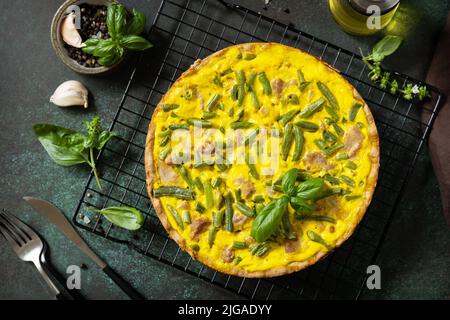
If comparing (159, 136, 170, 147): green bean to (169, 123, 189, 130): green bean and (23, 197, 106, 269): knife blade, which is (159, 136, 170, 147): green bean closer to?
(169, 123, 189, 130): green bean

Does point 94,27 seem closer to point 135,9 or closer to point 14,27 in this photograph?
point 135,9

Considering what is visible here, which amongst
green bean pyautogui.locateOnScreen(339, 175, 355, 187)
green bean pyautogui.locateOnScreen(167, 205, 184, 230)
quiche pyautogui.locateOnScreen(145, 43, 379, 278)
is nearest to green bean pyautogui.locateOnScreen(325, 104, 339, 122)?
quiche pyautogui.locateOnScreen(145, 43, 379, 278)

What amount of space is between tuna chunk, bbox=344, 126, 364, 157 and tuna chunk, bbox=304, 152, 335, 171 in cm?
18

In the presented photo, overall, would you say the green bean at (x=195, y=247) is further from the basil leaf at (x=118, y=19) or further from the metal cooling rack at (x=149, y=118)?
the basil leaf at (x=118, y=19)

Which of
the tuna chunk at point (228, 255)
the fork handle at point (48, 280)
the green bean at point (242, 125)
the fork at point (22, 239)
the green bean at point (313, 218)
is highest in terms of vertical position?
the green bean at point (242, 125)

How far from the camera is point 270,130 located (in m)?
4.52

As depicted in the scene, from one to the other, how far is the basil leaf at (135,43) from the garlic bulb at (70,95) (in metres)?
0.67

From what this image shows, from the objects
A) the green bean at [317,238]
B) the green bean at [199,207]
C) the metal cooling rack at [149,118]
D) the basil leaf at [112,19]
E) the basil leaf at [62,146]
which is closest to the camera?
the green bean at [317,238]

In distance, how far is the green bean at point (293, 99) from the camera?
450 cm

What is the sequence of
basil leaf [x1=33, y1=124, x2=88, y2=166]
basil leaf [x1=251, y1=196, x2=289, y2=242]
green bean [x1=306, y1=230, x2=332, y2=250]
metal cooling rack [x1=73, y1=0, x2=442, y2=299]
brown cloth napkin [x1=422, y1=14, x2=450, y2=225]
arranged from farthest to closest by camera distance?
metal cooling rack [x1=73, y1=0, x2=442, y2=299], basil leaf [x1=33, y1=124, x2=88, y2=166], brown cloth napkin [x1=422, y1=14, x2=450, y2=225], green bean [x1=306, y1=230, x2=332, y2=250], basil leaf [x1=251, y1=196, x2=289, y2=242]

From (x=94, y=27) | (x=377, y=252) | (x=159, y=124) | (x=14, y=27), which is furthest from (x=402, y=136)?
(x=14, y=27)

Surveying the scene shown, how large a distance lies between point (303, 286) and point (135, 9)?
2.85 m

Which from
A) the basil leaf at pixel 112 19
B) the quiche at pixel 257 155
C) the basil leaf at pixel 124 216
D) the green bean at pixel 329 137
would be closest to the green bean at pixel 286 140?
the quiche at pixel 257 155

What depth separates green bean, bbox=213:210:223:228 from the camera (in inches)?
177
